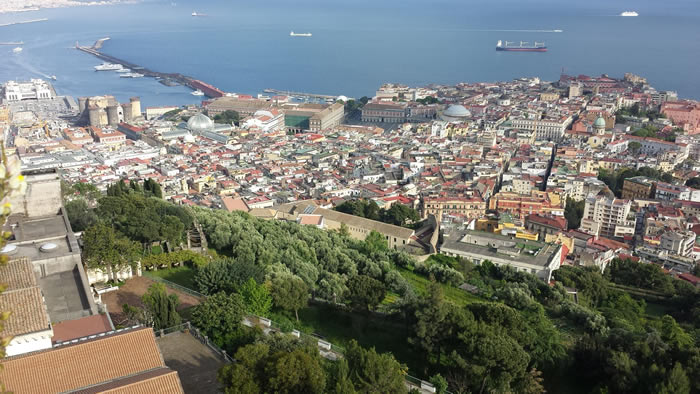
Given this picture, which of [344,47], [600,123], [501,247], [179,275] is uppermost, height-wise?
[179,275]

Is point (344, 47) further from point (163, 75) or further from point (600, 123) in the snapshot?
point (600, 123)

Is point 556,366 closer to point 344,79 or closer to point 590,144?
point 590,144

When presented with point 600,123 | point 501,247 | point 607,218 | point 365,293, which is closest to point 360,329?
point 365,293

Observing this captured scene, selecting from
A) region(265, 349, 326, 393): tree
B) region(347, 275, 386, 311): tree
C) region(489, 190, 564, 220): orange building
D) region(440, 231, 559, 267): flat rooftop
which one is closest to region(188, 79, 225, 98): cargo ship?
region(489, 190, 564, 220): orange building

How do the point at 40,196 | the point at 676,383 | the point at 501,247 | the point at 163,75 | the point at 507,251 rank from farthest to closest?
the point at 163,75, the point at 501,247, the point at 507,251, the point at 40,196, the point at 676,383

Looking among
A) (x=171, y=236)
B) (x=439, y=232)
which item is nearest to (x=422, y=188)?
(x=439, y=232)

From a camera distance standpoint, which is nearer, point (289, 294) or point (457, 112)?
point (289, 294)

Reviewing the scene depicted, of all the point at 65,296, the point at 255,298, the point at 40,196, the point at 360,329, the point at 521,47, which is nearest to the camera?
the point at 65,296
